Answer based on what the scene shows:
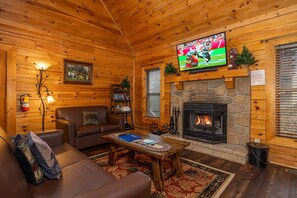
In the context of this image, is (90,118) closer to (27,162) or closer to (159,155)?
(159,155)

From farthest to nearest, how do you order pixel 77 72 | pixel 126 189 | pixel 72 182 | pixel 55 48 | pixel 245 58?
pixel 77 72 < pixel 55 48 < pixel 245 58 < pixel 72 182 < pixel 126 189

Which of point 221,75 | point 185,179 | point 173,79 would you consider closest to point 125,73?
point 173,79

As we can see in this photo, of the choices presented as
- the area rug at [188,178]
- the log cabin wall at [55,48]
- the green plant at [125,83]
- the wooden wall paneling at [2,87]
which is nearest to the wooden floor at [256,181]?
the area rug at [188,178]

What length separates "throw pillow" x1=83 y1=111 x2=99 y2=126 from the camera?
374 cm

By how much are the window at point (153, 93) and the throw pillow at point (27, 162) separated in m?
3.82

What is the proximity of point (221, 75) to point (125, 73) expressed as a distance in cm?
300

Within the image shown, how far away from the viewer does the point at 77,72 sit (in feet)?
13.6

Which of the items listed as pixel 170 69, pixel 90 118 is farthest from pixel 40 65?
pixel 170 69

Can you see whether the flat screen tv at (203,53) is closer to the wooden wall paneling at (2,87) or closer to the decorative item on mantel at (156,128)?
the decorative item on mantel at (156,128)

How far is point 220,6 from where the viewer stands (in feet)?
10.2

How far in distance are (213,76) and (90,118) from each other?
2.92 metres

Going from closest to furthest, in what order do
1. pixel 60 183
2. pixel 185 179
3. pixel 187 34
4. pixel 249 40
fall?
pixel 60 183, pixel 185 179, pixel 249 40, pixel 187 34

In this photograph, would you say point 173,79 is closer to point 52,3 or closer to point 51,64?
point 51,64

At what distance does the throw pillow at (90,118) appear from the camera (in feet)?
12.3
